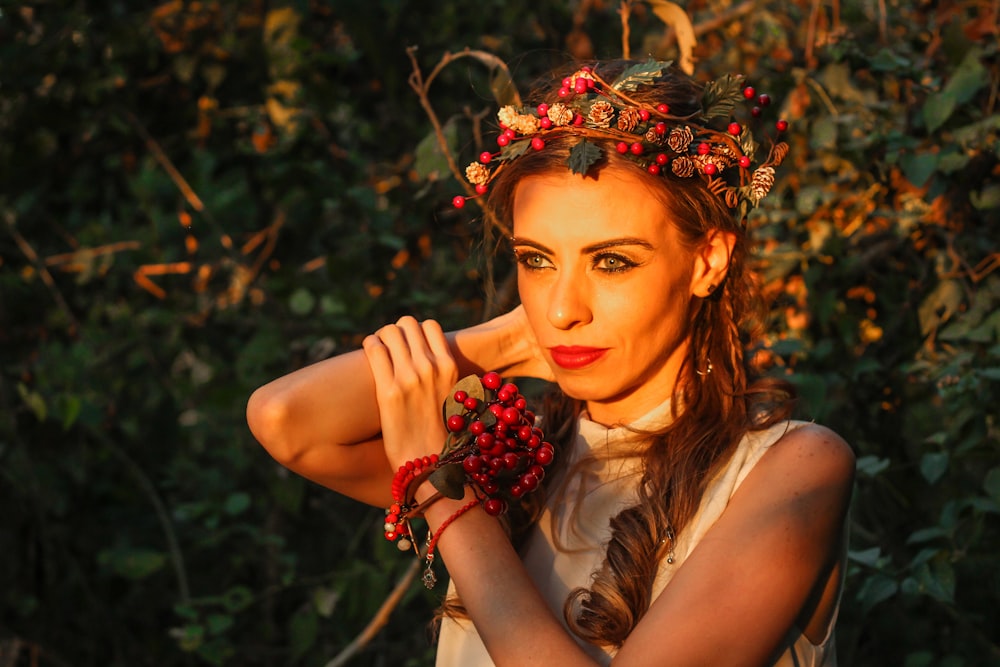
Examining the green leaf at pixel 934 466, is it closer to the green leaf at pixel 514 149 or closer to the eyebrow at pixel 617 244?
the eyebrow at pixel 617 244

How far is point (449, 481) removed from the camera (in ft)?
6.34

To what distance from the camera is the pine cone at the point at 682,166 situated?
2.02 m

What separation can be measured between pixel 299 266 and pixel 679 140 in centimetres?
250

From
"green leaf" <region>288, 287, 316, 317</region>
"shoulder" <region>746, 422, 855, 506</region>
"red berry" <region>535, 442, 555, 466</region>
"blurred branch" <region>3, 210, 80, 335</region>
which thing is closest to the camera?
"shoulder" <region>746, 422, 855, 506</region>

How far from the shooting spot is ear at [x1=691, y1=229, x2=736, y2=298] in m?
2.12

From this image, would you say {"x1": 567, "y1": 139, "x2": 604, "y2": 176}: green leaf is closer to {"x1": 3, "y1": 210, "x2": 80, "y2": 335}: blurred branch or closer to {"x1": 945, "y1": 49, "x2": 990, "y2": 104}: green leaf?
{"x1": 945, "y1": 49, "x2": 990, "y2": 104}: green leaf

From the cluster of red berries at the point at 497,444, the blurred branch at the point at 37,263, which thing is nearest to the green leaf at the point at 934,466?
the cluster of red berries at the point at 497,444

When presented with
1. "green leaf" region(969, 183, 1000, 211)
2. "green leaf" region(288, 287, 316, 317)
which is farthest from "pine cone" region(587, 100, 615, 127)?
"green leaf" region(288, 287, 316, 317)

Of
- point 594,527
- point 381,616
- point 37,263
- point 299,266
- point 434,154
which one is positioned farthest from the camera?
point 37,263

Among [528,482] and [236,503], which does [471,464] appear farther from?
[236,503]

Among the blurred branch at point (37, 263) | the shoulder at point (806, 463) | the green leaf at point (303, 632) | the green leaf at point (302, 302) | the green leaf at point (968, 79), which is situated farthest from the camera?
the blurred branch at point (37, 263)

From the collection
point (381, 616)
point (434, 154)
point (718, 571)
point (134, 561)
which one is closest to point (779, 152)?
point (718, 571)

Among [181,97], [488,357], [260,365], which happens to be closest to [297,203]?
[260,365]

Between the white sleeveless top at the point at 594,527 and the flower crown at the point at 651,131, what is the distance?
1.46 feet
